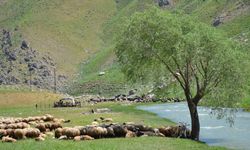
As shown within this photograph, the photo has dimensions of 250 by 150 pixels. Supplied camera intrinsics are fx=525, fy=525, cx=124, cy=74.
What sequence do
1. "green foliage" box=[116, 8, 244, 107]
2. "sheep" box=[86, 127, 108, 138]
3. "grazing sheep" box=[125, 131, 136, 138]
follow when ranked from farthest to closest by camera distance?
1. "grazing sheep" box=[125, 131, 136, 138]
2. "green foliage" box=[116, 8, 244, 107]
3. "sheep" box=[86, 127, 108, 138]

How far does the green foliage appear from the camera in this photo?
5019 cm

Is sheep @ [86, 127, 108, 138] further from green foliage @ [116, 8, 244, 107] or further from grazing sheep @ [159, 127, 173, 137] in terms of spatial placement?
green foliage @ [116, 8, 244, 107]

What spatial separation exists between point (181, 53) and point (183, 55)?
0.40m

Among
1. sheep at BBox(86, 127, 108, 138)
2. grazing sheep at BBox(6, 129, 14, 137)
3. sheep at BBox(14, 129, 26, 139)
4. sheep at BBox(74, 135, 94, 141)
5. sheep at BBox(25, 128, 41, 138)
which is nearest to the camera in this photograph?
sheep at BBox(74, 135, 94, 141)

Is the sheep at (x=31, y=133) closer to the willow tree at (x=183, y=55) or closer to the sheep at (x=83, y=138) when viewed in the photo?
the sheep at (x=83, y=138)

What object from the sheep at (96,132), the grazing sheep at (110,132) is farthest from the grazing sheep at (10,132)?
the grazing sheep at (110,132)

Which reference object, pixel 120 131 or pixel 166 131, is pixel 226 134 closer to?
pixel 166 131

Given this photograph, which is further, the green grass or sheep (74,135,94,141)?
sheep (74,135,94,141)

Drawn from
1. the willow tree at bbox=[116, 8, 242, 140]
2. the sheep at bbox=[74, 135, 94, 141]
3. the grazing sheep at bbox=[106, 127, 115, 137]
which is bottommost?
the sheep at bbox=[74, 135, 94, 141]

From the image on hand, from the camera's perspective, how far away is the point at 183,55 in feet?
167

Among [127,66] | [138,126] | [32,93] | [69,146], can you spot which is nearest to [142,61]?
[127,66]

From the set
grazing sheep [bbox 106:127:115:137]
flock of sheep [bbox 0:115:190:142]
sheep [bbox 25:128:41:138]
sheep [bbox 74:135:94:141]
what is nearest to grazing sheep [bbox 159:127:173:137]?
flock of sheep [bbox 0:115:190:142]

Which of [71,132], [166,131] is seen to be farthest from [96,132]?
[166,131]

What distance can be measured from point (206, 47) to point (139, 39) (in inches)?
267
